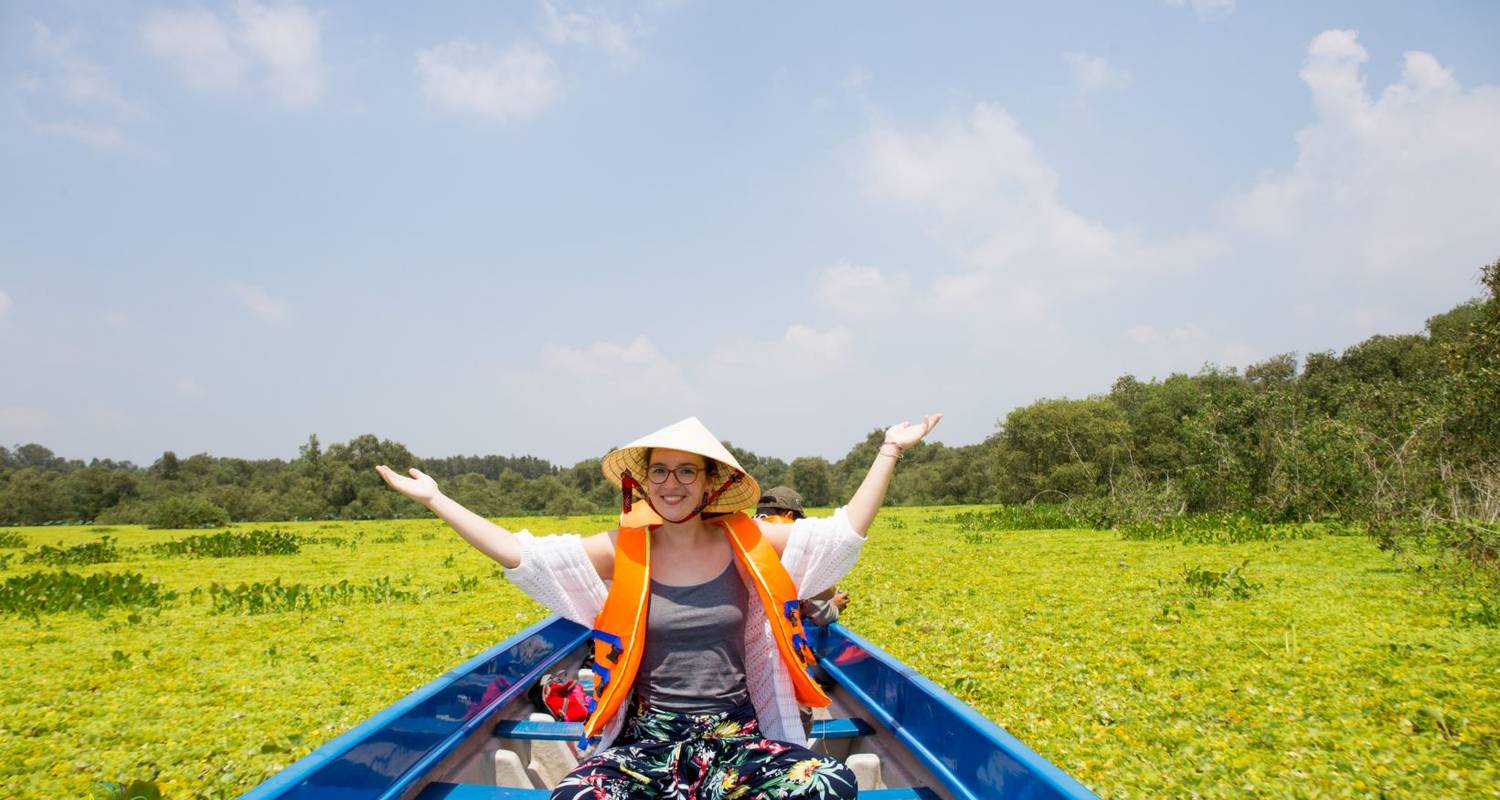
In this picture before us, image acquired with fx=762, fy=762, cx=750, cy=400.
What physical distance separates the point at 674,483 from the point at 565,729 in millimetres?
1385

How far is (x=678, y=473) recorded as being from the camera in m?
2.39

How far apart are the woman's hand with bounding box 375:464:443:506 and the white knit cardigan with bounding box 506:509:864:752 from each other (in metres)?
0.29

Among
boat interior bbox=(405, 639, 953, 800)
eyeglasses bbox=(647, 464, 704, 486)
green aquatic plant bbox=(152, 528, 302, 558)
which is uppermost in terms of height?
eyeglasses bbox=(647, 464, 704, 486)

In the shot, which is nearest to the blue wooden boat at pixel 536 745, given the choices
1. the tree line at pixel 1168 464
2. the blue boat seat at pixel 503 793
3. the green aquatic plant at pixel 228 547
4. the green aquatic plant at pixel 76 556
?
the blue boat seat at pixel 503 793

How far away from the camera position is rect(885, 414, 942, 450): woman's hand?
251 centimetres

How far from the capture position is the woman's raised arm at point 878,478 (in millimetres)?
2400

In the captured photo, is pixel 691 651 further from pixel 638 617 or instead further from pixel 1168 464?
pixel 1168 464

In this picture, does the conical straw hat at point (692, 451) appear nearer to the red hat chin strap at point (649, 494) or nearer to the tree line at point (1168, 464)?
the red hat chin strap at point (649, 494)

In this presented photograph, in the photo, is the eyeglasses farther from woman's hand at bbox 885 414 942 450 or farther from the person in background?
the person in background

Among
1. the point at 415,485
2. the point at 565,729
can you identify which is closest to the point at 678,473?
the point at 415,485

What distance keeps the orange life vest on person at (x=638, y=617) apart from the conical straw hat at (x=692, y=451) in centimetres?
16

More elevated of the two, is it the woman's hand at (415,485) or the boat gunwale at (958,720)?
the woman's hand at (415,485)

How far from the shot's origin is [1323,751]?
3713 mm

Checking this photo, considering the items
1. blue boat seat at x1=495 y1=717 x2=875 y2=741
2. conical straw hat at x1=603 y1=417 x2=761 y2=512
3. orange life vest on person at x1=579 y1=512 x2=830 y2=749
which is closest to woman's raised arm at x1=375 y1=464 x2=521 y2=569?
orange life vest on person at x1=579 y1=512 x2=830 y2=749
